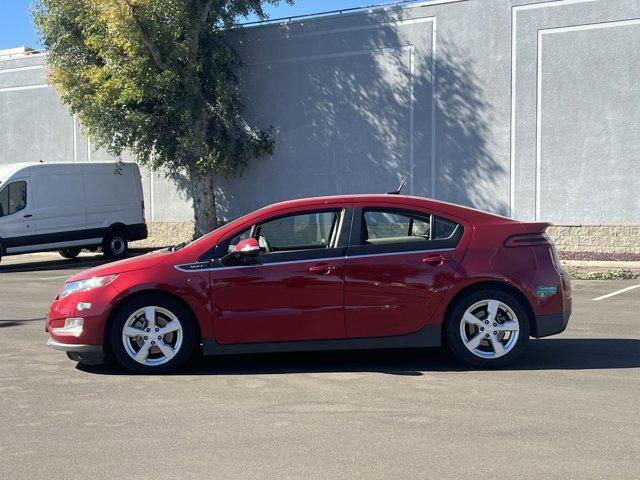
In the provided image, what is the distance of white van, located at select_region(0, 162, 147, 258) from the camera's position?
18.4 m

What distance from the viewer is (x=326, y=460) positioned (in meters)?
4.46

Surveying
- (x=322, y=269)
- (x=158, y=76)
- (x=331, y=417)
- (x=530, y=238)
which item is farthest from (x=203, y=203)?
(x=331, y=417)

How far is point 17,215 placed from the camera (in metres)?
18.3

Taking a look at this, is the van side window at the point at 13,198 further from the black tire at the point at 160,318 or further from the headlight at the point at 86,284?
the black tire at the point at 160,318

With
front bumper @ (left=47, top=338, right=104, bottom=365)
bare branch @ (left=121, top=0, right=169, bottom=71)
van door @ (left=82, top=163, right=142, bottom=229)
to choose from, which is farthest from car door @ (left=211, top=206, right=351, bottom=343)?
van door @ (left=82, top=163, right=142, bottom=229)

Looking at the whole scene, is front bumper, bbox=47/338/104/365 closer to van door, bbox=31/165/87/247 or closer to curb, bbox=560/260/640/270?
curb, bbox=560/260/640/270

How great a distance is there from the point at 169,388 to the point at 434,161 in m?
15.1

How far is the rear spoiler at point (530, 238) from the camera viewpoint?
671 centimetres

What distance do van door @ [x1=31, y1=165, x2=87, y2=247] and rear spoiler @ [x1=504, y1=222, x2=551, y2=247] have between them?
48.4 ft

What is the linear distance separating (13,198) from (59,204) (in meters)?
1.20

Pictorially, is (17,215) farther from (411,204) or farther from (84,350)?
(411,204)

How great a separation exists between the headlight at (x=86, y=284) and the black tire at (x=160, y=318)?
0.26 meters

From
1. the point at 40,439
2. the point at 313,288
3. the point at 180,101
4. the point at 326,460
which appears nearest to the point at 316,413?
the point at 326,460

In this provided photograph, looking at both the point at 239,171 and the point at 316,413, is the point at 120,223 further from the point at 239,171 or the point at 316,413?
the point at 316,413
